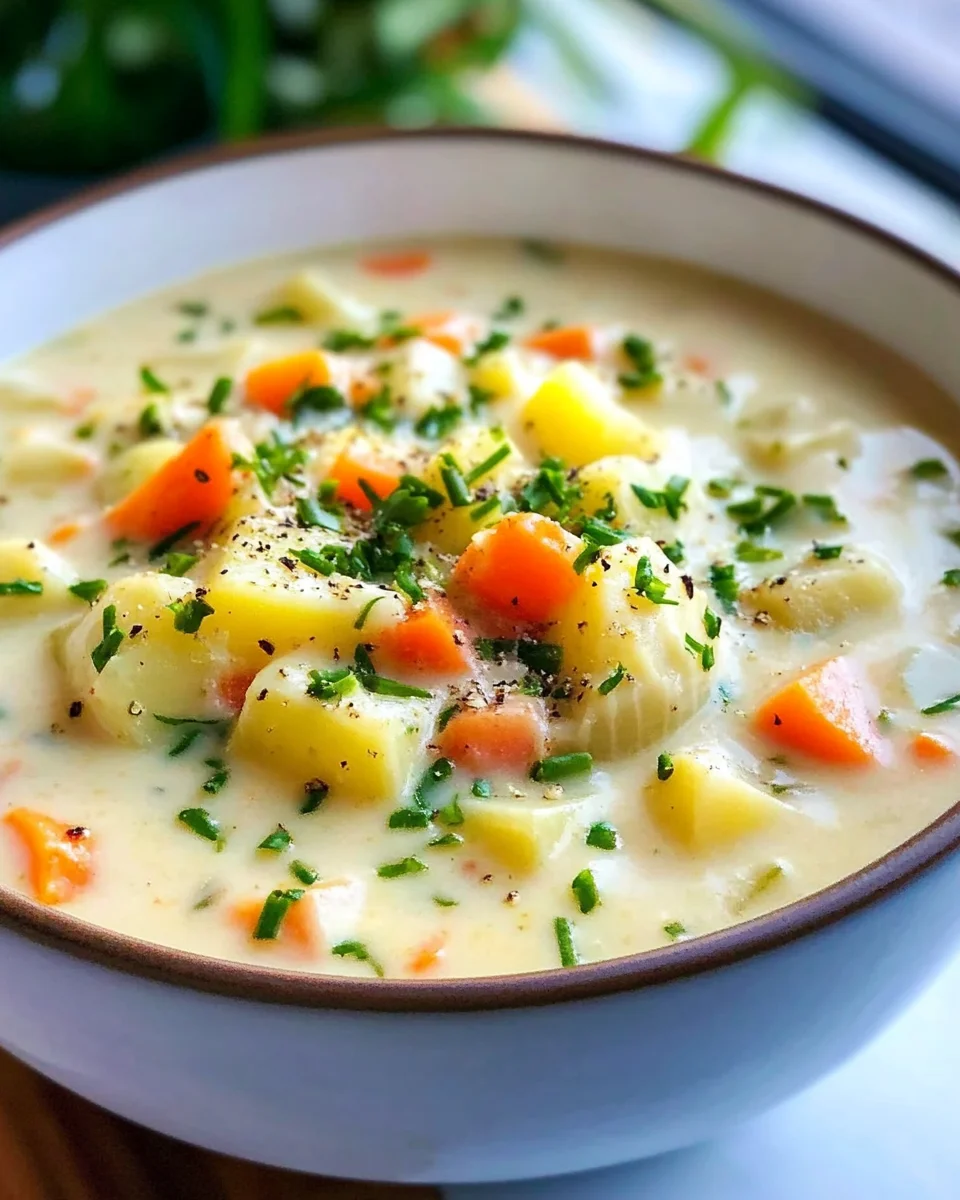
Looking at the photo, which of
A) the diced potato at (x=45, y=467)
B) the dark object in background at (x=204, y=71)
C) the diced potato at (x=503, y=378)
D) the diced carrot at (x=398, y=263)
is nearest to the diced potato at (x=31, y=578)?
the diced potato at (x=45, y=467)

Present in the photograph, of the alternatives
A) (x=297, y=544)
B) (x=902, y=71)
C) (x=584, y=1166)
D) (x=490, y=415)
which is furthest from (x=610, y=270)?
(x=584, y=1166)

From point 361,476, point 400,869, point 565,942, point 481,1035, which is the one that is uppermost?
point 361,476

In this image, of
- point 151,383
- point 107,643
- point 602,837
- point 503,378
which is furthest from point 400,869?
point 151,383

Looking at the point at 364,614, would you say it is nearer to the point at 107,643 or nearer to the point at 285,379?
the point at 107,643

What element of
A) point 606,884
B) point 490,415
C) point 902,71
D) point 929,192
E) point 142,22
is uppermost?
point 142,22

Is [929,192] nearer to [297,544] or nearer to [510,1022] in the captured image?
[297,544]
